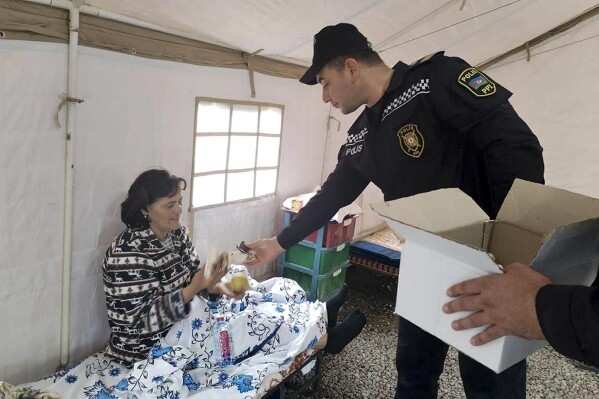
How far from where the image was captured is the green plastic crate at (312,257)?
9.24ft

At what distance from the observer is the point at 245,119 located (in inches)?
98.9

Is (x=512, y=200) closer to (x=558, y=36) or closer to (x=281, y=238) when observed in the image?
(x=281, y=238)

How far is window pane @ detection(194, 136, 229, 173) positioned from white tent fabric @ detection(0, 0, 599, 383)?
3.7 inches

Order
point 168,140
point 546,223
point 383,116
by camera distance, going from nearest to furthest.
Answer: point 546,223 → point 383,116 → point 168,140

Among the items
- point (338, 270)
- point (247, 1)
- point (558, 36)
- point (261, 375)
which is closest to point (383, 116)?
point (247, 1)

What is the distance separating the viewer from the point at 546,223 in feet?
2.70

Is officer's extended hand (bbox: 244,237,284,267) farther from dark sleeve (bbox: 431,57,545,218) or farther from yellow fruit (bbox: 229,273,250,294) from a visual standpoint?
dark sleeve (bbox: 431,57,545,218)

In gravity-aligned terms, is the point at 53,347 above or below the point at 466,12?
below

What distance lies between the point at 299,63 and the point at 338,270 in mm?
1432

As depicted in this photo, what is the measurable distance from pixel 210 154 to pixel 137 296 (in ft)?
3.03

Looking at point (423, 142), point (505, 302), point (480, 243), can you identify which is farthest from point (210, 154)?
point (505, 302)

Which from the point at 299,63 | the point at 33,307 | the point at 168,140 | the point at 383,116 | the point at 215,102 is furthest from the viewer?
the point at 299,63

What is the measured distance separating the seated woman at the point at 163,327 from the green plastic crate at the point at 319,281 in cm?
89

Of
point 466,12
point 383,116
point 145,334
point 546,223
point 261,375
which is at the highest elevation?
point 466,12
